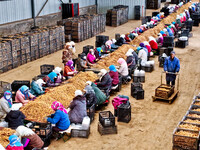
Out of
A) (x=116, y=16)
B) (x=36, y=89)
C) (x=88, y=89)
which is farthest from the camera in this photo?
(x=116, y=16)

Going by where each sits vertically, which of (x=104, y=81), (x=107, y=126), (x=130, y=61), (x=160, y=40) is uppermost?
(x=160, y=40)

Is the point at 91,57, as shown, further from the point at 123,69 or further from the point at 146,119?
the point at 146,119

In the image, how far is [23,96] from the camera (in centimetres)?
1197

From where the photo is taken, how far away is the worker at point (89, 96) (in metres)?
→ 12.0

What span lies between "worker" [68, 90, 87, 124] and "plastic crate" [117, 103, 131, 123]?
1397mm

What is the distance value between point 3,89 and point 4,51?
5.02 m

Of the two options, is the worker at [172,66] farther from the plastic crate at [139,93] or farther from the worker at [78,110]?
the worker at [78,110]

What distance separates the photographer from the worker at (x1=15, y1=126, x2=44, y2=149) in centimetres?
852

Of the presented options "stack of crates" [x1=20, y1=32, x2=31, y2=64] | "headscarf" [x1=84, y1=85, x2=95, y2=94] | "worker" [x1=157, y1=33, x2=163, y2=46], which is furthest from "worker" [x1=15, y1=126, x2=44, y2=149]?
"worker" [x1=157, y1=33, x2=163, y2=46]

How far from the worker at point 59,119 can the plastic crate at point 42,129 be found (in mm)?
218

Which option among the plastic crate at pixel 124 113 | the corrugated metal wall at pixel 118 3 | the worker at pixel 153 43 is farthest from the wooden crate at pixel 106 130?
the corrugated metal wall at pixel 118 3

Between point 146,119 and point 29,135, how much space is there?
5003mm

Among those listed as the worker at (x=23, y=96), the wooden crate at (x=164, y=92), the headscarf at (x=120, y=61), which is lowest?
the wooden crate at (x=164, y=92)

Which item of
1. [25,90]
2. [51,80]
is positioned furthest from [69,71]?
[25,90]
